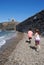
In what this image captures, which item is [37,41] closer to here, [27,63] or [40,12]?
[27,63]

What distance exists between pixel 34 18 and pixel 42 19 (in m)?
10.2

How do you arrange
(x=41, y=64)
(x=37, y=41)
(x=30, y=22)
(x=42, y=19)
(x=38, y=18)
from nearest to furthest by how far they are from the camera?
(x=41, y=64), (x=37, y=41), (x=42, y=19), (x=38, y=18), (x=30, y=22)

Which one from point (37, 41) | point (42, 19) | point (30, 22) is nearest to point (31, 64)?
point (37, 41)

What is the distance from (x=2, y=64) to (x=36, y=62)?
1.90 m

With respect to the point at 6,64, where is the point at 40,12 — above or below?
above

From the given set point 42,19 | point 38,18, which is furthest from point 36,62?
point 38,18

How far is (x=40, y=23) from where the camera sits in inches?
2995

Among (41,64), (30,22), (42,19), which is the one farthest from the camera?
(30,22)

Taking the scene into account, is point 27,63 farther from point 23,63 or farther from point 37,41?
Result: point 37,41

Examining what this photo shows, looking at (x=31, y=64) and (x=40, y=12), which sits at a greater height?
(x=40, y=12)

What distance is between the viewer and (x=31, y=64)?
34.3ft

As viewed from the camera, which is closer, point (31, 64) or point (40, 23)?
point (31, 64)

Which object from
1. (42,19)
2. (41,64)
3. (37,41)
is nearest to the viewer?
(41,64)

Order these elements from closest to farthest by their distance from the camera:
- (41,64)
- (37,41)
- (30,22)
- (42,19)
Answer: (41,64)
(37,41)
(42,19)
(30,22)
